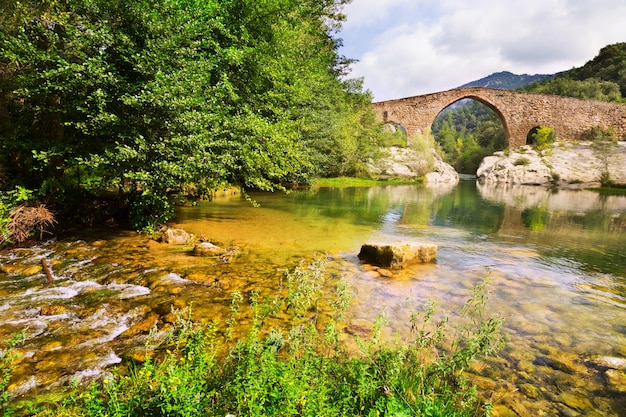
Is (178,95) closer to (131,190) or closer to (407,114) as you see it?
(131,190)

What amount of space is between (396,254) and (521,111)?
4947cm

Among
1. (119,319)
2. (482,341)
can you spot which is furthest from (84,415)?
(482,341)

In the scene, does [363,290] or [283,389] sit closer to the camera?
[283,389]

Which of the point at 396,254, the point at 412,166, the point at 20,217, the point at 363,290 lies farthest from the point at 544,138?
the point at 20,217

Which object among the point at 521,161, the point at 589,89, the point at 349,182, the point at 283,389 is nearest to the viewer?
the point at 283,389

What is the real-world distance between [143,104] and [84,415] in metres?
6.22

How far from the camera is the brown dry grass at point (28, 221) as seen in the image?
23.4ft

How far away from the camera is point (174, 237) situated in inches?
322

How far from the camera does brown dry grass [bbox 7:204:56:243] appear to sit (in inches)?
281

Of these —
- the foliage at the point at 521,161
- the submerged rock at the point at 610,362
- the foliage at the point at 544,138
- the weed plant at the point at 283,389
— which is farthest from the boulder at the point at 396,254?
the foliage at the point at 544,138

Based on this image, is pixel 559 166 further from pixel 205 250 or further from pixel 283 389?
pixel 283 389

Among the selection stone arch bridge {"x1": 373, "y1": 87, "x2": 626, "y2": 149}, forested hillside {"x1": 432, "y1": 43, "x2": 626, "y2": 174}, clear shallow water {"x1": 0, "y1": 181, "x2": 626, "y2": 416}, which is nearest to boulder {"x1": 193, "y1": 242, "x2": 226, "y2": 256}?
clear shallow water {"x1": 0, "y1": 181, "x2": 626, "y2": 416}

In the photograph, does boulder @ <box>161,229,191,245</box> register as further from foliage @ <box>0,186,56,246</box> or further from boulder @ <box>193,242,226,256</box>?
foliage @ <box>0,186,56,246</box>

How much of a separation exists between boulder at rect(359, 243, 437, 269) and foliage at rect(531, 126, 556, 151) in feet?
153
